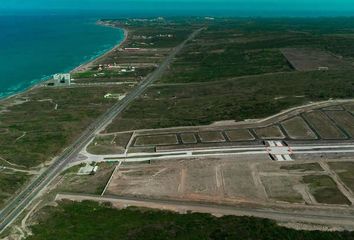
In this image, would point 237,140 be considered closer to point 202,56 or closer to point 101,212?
point 101,212

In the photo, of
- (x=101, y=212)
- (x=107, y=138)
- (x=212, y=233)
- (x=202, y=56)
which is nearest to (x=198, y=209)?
(x=212, y=233)

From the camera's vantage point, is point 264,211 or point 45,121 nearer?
point 264,211

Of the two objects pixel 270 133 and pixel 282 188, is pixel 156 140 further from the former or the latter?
pixel 282 188

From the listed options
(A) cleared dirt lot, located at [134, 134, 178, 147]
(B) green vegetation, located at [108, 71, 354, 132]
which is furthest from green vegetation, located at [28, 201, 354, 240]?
(B) green vegetation, located at [108, 71, 354, 132]

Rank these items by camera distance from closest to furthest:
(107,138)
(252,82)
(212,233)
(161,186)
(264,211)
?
1. (212,233)
2. (264,211)
3. (161,186)
4. (107,138)
5. (252,82)

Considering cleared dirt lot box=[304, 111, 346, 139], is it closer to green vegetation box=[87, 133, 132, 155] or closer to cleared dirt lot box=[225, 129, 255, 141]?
cleared dirt lot box=[225, 129, 255, 141]

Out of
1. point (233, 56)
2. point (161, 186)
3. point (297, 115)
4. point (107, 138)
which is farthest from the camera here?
point (233, 56)
